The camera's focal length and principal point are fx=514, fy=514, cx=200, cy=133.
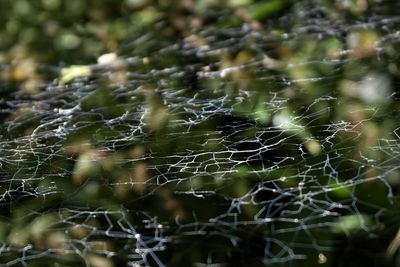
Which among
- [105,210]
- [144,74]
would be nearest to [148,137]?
[105,210]

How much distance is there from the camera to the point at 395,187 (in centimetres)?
53

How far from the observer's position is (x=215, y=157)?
0.67m

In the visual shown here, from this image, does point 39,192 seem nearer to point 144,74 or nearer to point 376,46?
point 144,74

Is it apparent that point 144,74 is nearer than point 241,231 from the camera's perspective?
No

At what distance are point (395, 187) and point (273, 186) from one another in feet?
0.42

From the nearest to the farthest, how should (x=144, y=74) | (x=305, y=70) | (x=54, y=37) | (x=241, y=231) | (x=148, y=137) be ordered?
(x=241, y=231) < (x=148, y=137) < (x=305, y=70) < (x=144, y=74) < (x=54, y=37)

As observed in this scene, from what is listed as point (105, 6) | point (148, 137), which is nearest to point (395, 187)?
point (148, 137)

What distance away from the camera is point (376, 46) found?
1.00 m

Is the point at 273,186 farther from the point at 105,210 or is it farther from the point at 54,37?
the point at 54,37

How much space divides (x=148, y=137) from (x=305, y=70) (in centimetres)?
36

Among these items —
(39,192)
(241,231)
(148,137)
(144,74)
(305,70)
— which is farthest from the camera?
(144,74)

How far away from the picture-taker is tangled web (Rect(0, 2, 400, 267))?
50cm

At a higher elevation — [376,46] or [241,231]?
[241,231]

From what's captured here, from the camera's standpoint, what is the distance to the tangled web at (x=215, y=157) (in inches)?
19.8
